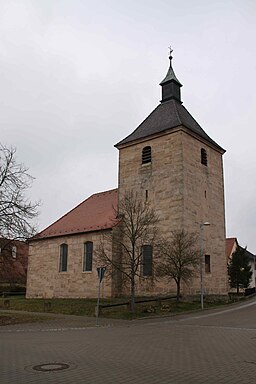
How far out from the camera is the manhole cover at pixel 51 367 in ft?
25.4

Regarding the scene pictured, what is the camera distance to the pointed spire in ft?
123

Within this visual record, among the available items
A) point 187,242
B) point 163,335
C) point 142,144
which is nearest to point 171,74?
point 142,144

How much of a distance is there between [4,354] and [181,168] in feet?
74.2

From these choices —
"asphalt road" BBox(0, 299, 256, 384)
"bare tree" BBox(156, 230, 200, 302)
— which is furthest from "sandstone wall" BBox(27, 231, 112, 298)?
"asphalt road" BBox(0, 299, 256, 384)

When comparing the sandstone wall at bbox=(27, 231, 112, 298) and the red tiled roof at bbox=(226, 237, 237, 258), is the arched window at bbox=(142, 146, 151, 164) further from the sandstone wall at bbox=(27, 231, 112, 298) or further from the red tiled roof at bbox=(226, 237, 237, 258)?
the red tiled roof at bbox=(226, 237, 237, 258)

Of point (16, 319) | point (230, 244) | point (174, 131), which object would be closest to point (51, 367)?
point (16, 319)

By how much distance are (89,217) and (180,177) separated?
31.4ft

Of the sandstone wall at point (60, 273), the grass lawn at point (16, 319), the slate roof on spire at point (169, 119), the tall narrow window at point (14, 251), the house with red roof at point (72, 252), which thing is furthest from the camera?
the slate roof on spire at point (169, 119)

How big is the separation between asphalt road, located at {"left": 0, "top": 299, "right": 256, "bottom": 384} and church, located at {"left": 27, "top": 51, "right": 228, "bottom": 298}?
14918 mm

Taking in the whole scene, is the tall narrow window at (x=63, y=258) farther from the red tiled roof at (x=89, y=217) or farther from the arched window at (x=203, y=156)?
the arched window at (x=203, y=156)

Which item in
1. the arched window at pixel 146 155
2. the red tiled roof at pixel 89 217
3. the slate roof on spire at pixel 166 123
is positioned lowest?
the red tiled roof at pixel 89 217

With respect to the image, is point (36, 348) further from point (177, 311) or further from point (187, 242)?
point (187, 242)

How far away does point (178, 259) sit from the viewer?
25.8 meters

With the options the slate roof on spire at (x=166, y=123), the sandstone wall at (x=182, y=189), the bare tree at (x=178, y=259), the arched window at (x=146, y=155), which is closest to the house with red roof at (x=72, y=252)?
the sandstone wall at (x=182, y=189)
